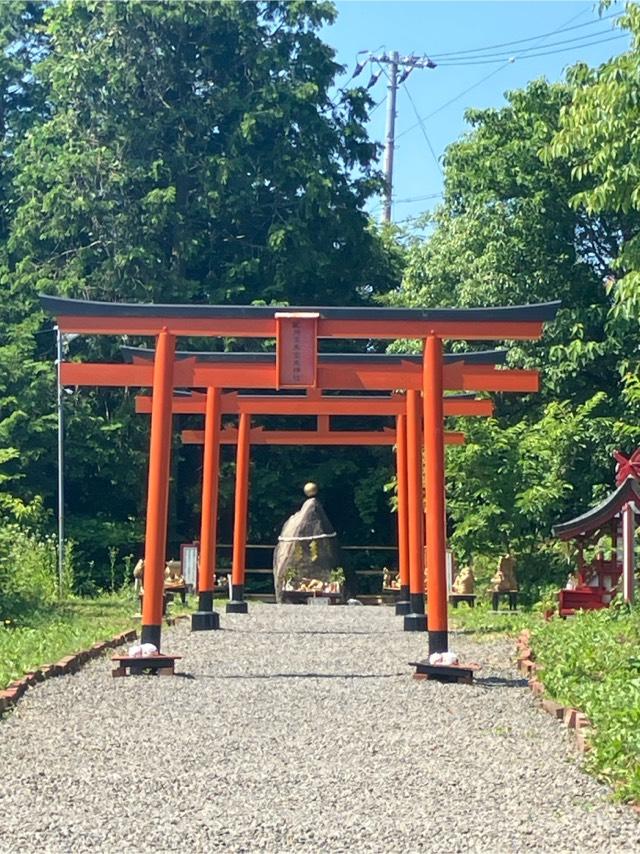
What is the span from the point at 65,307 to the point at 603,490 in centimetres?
1342

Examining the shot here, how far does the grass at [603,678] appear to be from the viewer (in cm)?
638

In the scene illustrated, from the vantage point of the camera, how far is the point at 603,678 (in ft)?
30.4

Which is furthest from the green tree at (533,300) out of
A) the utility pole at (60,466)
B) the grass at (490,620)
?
the utility pole at (60,466)

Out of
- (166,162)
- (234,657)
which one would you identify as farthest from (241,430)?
(166,162)

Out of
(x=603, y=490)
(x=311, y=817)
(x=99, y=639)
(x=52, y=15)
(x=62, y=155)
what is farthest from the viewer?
(x=52, y=15)

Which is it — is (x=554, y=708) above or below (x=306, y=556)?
below

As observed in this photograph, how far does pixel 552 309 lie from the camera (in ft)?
35.4

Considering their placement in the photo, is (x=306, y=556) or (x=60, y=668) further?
(x=306, y=556)

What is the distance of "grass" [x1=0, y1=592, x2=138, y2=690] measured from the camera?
10773 mm

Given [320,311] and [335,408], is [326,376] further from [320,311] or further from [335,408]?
[335,408]

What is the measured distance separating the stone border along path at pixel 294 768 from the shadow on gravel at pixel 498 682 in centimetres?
2

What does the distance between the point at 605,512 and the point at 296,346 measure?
6.10 m

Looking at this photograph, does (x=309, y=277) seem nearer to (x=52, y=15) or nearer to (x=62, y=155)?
(x=62, y=155)

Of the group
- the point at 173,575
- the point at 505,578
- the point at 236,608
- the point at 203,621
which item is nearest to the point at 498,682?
the point at 203,621
